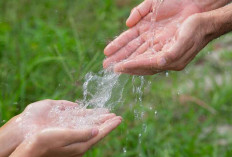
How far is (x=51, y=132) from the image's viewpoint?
7.06 feet

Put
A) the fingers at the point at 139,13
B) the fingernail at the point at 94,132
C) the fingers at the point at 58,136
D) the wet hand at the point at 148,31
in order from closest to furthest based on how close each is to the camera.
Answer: the fingers at the point at 58,136, the fingernail at the point at 94,132, the wet hand at the point at 148,31, the fingers at the point at 139,13

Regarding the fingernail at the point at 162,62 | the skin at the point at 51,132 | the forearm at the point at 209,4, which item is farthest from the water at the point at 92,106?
the fingernail at the point at 162,62

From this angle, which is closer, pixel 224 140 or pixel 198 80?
pixel 224 140

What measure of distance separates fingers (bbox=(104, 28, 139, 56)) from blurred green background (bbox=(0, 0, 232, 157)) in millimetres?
441

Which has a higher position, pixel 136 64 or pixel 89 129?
pixel 136 64

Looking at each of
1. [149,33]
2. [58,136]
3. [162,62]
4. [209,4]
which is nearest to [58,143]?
[58,136]

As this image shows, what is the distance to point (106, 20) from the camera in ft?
16.2

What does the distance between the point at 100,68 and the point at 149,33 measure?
0.55 meters

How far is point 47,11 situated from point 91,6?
1.88ft

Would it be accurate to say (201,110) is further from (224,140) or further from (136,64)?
(136,64)

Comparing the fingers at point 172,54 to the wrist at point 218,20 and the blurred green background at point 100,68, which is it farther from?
the blurred green background at point 100,68

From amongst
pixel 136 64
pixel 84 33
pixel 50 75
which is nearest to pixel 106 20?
pixel 84 33

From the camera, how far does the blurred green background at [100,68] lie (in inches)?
140

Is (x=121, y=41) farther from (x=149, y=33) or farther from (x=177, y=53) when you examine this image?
(x=177, y=53)
